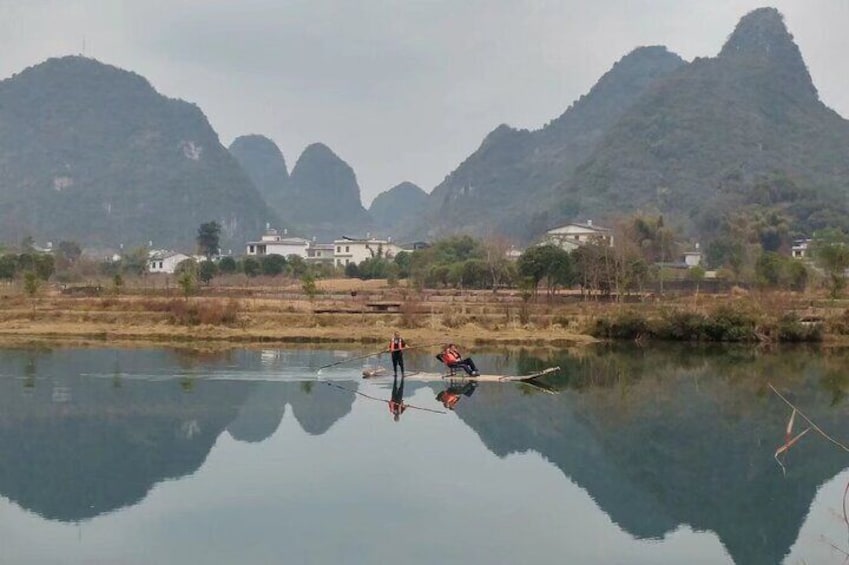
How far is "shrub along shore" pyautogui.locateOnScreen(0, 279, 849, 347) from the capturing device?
28.7 metres

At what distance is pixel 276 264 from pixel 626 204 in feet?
165

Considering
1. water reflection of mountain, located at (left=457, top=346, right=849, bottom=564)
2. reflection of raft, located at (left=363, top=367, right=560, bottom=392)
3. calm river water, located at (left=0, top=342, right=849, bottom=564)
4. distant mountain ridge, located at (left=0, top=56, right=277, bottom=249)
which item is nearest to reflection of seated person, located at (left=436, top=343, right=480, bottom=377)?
reflection of raft, located at (left=363, top=367, right=560, bottom=392)

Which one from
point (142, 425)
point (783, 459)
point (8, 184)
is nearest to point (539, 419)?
point (783, 459)

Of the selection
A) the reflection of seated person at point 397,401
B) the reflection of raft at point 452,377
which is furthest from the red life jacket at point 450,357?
the reflection of seated person at point 397,401

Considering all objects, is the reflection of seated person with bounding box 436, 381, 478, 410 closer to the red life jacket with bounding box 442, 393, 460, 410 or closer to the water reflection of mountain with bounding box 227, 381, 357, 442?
the red life jacket with bounding box 442, 393, 460, 410

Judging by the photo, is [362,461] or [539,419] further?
[539,419]

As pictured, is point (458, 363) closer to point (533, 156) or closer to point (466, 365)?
point (466, 365)

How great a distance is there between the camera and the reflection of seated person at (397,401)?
55.8 feet

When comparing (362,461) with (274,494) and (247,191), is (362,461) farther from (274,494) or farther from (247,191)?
(247,191)

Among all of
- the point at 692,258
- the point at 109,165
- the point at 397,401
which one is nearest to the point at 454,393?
the point at 397,401

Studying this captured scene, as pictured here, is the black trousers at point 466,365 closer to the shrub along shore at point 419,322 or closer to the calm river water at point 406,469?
the calm river water at point 406,469

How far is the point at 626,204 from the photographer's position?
104625mm

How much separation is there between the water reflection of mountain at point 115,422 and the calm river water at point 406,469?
2.1 inches

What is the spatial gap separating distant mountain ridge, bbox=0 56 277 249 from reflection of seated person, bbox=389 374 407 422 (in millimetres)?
99164
